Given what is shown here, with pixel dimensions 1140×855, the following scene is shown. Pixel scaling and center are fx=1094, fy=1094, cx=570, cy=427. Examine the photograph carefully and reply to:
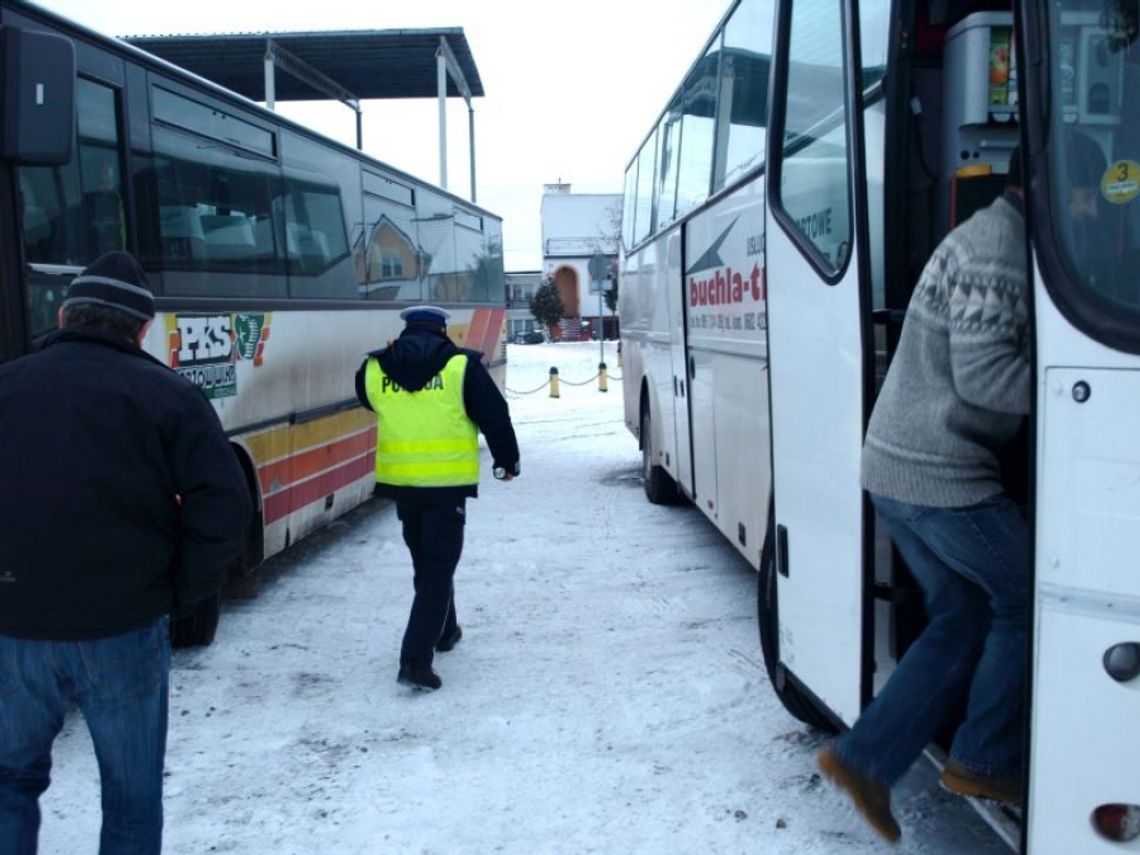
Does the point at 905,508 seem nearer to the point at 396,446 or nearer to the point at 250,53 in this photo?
the point at 396,446

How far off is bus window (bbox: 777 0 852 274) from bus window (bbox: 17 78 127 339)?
3.09m

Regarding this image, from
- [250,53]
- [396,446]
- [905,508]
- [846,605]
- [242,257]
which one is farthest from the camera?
[250,53]

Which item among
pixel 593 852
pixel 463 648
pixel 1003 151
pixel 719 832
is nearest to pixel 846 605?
pixel 719 832

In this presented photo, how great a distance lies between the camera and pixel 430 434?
5230mm

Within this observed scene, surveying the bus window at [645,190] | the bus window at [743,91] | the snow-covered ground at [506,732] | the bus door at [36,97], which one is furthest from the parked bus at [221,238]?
the bus window at [743,91]

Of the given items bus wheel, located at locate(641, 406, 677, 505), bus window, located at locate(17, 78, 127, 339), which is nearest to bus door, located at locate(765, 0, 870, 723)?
bus window, located at locate(17, 78, 127, 339)

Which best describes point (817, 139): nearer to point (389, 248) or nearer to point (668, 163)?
point (668, 163)

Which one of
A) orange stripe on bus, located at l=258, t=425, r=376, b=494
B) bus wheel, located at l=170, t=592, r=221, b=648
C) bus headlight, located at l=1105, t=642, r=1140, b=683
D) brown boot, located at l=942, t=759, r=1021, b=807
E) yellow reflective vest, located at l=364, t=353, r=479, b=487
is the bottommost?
bus wheel, located at l=170, t=592, r=221, b=648

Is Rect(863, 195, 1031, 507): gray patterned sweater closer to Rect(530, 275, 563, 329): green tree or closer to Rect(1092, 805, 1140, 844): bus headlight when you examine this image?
Rect(1092, 805, 1140, 844): bus headlight

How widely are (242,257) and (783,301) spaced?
3.89 m

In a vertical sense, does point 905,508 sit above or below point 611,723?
above

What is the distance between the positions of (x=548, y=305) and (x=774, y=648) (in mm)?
59621

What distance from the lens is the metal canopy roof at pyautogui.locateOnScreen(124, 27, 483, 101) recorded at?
2209 cm

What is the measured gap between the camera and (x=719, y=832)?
382cm
